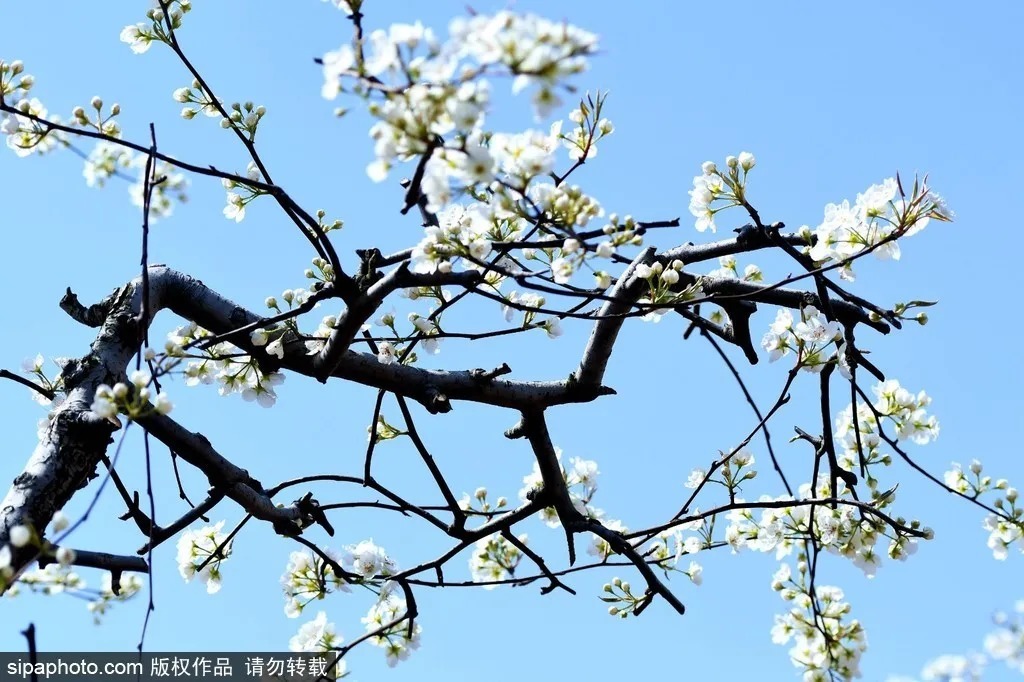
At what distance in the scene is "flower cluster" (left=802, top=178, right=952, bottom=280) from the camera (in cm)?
207

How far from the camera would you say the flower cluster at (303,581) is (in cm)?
269

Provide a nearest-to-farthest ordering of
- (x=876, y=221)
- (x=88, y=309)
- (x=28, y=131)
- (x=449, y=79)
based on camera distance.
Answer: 1. (x=449, y=79)
2. (x=876, y=221)
3. (x=28, y=131)
4. (x=88, y=309)

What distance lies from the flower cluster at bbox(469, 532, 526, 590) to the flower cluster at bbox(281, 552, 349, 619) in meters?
0.55

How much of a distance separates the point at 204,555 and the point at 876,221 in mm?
2031

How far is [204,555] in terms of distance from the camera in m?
2.82

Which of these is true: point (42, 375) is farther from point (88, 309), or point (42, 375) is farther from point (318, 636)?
point (318, 636)

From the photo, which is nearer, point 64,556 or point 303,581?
point 64,556

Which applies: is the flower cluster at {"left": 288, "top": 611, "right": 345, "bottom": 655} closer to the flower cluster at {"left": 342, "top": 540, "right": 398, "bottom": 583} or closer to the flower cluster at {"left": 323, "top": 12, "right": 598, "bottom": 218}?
the flower cluster at {"left": 342, "top": 540, "right": 398, "bottom": 583}

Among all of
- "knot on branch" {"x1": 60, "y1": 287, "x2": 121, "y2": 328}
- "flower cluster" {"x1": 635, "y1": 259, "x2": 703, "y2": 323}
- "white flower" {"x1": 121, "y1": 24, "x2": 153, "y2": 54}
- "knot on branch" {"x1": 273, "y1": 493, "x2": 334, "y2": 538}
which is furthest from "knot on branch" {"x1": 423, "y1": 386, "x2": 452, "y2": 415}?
"white flower" {"x1": 121, "y1": 24, "x2": 153, "y2": 54}

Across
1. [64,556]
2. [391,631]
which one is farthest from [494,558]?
[64,556]

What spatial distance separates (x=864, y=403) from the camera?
295 centimetres

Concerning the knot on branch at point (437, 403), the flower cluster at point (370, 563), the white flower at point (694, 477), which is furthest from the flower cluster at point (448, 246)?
the white flower at point (694, 477)

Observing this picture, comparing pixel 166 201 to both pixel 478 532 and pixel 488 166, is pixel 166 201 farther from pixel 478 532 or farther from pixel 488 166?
pixel 488 166

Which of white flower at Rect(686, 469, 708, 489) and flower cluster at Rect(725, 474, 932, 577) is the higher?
white flower at Rect(686, 469, 708, 489)
